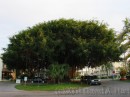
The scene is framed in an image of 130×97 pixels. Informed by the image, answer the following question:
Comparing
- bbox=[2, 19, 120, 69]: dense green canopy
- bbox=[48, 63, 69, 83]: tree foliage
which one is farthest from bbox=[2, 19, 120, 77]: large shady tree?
bbox=[48, 63, 69, 83]: tree foliage

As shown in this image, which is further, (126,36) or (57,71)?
(126,36)

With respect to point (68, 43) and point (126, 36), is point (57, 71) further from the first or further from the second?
point (126, 36)

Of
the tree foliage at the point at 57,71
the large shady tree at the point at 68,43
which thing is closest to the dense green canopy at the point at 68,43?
the large shady tree at the point at 68,43

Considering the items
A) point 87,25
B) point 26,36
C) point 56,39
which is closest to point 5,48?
point 26,36

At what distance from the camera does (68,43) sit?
4622cm

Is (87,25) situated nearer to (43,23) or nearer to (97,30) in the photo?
(97,30)

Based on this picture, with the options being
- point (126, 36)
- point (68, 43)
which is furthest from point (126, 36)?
point (68, 43)

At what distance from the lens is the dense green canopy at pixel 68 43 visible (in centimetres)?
4441

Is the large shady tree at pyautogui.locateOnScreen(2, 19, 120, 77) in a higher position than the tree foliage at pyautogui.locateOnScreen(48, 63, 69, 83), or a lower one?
higher

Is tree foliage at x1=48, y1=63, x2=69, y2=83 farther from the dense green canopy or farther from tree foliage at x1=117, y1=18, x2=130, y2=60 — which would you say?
tree foliage at x1=117, y1=18, x2=130, y2=60

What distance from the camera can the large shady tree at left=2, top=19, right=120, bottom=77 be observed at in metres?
Answer: 44.4

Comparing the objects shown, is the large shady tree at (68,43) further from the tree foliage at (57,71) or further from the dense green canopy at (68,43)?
the tree foliage at (57,71)

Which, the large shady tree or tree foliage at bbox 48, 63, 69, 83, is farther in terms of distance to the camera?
the large shady tree

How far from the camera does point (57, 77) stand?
44.0 metres
